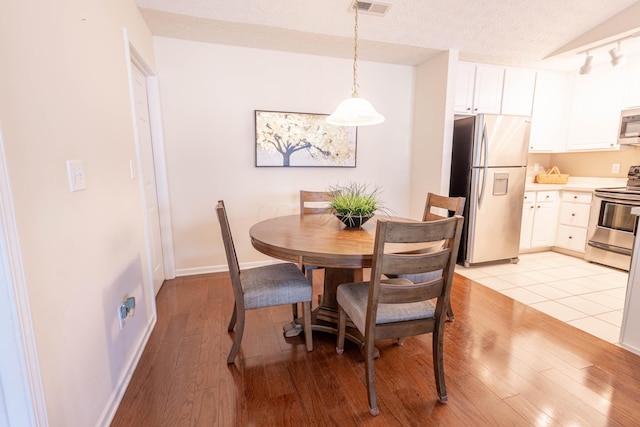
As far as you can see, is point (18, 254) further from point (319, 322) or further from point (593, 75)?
point (593, 75)

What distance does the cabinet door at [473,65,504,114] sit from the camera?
351 centimetres

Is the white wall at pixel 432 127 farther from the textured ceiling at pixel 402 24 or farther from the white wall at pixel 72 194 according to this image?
the white wall at pixel 72 194

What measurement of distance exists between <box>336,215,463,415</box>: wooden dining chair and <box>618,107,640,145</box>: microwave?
3563 mm

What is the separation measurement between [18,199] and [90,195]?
1.61 feet

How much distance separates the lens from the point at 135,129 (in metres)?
2.08

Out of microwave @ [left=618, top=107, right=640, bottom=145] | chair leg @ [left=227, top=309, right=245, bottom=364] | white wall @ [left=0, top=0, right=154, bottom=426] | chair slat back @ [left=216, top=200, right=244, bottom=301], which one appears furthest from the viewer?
microwave @ [left=618, top=107, right=640, bottom=145]

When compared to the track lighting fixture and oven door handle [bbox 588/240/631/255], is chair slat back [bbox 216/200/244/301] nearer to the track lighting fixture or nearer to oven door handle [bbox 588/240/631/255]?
the track lighting fixture

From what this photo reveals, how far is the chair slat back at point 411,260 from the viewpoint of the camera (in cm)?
129

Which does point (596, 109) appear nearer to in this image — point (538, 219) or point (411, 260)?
point (538, 219)

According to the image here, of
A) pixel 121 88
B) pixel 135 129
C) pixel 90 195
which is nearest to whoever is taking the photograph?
pixel 90 195

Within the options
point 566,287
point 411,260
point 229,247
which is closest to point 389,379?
point 411,260

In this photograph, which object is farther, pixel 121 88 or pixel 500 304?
pixel 500 304

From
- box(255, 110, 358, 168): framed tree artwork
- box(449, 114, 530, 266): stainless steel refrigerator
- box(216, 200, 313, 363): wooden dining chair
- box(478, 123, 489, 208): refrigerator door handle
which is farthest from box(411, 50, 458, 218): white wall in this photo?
box(216, 200, 313, 363): wooden dining chair

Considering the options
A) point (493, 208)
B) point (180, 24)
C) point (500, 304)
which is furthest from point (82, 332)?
point (493, 208)
